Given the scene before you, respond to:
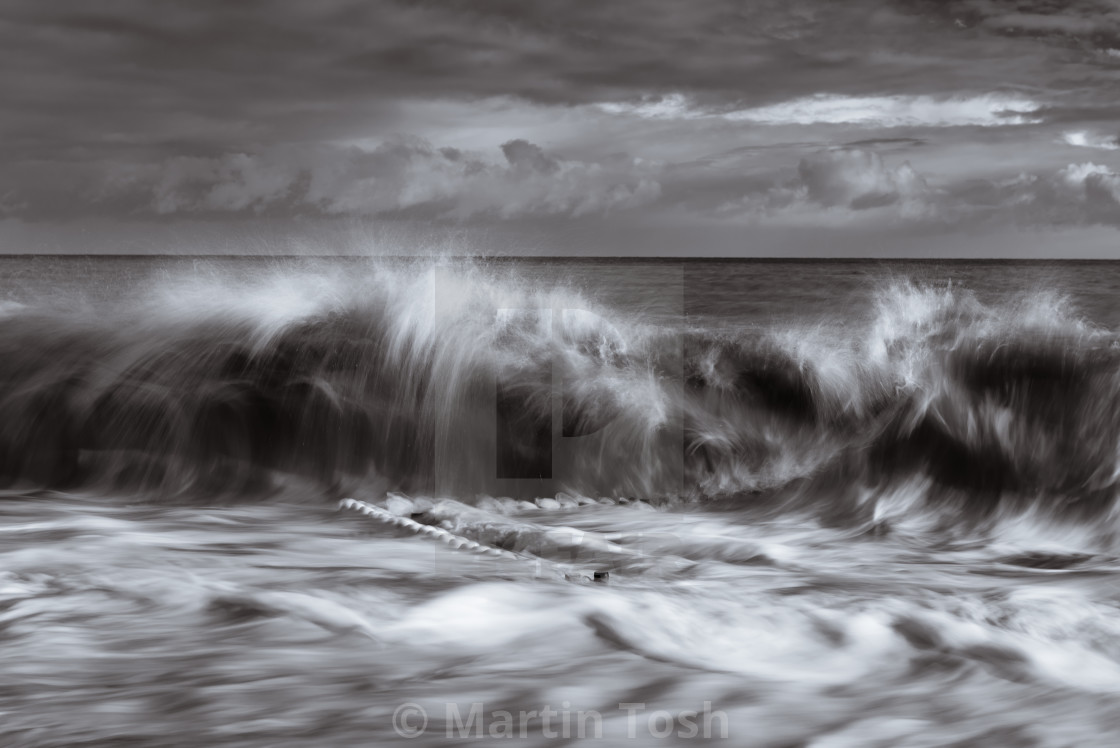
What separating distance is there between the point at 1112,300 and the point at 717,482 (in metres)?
17.6

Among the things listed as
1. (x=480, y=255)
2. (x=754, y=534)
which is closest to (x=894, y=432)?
(x=754, y=534)

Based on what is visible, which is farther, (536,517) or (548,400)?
(548,400)

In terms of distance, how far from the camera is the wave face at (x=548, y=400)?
14.7ft

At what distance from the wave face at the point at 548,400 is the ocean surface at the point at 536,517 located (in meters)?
0.02

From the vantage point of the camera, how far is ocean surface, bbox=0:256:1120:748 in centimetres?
194

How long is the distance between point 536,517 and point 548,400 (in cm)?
100

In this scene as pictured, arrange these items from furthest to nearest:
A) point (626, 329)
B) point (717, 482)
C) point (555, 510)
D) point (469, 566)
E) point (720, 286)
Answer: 1. point (720, 286)
2. point (626, 329)
3. point (717, 482)
4. point (555, 510)
5. point (469, 566)

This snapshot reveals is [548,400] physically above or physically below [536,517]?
above

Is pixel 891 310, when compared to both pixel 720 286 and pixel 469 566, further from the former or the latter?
pixel 720 286

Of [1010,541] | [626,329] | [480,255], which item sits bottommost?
[1010,541]

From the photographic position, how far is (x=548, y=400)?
4945mm

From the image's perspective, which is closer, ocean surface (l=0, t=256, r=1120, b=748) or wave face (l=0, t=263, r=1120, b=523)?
ocean surface (l=0, t=256, r=1120, b=748)

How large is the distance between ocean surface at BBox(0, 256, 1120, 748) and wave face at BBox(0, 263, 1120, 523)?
0.02 metres

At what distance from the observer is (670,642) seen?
2295mm
